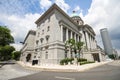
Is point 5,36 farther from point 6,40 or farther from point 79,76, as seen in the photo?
point 79,76

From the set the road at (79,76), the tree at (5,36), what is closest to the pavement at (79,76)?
the road at (79,76)

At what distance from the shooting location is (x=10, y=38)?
3516 cm

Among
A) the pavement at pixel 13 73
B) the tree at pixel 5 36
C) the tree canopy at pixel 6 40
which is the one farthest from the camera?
the tree at pixel 5 36

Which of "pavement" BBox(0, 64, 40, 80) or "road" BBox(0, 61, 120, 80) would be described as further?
"pavement" BBox(0, 64, 40, 80)

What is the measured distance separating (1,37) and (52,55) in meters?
19.7

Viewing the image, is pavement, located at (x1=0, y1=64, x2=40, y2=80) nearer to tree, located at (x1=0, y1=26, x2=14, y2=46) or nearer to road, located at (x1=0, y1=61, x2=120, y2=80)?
road, located at (x1=0, y1=61, x2=120, y2=80)

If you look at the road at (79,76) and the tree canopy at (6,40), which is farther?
the tree canopy at (6,40)

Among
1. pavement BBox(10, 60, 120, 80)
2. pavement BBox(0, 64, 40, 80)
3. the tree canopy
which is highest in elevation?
the tree canopy

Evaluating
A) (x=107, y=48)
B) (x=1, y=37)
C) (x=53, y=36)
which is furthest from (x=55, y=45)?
(x=107, y=48)

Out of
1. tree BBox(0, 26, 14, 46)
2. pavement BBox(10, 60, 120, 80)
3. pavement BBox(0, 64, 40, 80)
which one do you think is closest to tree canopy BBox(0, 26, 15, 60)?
tree BBox(0, 26, 14, 46)

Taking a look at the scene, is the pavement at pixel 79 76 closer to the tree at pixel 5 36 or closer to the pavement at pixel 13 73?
the pavement at pixel 13 73

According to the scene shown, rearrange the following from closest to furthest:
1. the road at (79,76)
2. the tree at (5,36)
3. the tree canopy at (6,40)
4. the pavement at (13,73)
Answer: the road at (79,76), the pavement at (13,73), the tree canopy at (6,40), the tree at (5,36)

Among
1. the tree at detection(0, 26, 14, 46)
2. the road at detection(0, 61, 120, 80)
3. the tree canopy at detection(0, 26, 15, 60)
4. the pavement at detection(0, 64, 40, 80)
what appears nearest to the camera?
the road at detection(0, 61, 120, 80)

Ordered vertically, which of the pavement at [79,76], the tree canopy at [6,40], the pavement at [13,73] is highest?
the tree canopy at [6,40]
